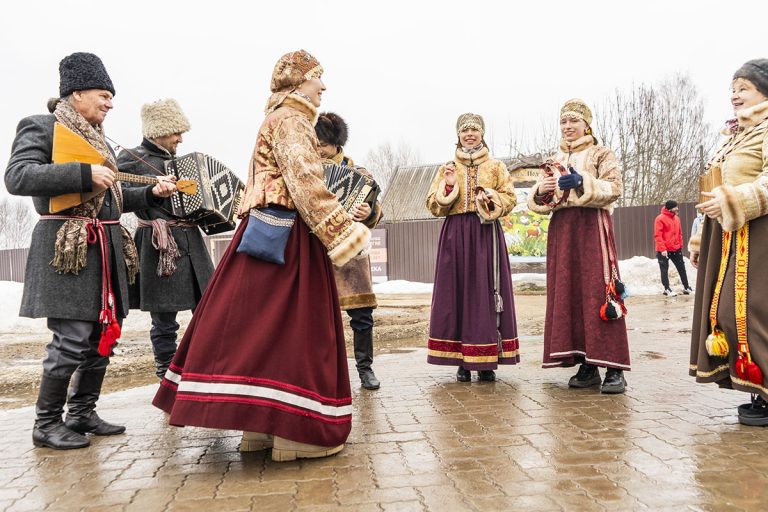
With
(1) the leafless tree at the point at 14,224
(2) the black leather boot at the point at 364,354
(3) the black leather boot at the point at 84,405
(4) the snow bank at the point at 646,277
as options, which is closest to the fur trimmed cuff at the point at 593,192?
(2) the black leather boot at the point at 364,354

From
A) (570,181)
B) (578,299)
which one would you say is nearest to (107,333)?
(570,181)

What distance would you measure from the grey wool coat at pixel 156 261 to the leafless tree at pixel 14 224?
2493 inches

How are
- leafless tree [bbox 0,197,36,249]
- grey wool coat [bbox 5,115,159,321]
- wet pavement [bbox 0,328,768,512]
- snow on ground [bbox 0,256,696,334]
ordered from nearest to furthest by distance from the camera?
wet pavement [bbox 0,328,768,512], grey wool coat [bbox 5,115,159,321], snow on ground [bbox 0,256,696,334], leafless tree [bbox 0,197,36,249]

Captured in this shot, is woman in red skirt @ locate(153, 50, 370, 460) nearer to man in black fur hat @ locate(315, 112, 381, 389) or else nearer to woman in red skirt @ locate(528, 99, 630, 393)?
man in black fur hat @ locate(315, 112, 381, 389)

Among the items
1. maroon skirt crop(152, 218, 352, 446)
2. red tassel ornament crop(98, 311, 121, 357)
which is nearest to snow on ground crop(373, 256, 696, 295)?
maroon skirt crop(152, 218, 352, 446)

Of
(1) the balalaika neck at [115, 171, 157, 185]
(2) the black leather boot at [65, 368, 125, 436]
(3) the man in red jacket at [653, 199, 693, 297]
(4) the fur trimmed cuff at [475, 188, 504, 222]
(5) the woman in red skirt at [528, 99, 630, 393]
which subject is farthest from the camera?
(3) the man in red jacket at [653, 199, 693, 297]

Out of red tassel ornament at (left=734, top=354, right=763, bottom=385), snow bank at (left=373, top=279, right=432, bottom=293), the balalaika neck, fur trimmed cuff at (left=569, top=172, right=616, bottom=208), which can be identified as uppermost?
the balalaika neck

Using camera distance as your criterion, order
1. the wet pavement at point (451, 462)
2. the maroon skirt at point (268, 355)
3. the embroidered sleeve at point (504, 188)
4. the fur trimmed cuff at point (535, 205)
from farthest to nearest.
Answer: the embroidered sleeve at point (504, 188) < the fur trimmed cuff at point (535, 205) < the maroon skirt at point (268, 355) < the wet pavement at point (451, 462)

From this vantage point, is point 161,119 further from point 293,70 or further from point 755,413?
point 755,413

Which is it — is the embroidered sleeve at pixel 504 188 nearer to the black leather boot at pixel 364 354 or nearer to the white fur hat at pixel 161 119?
the black leather boot at pixel 364 354

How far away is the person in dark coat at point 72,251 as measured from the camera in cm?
356

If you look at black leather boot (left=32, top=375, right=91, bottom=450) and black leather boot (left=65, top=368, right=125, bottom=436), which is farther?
black leather boot (left=65, top=368, right=125, bottom=436)

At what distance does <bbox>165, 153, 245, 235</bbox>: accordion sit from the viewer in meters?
4.54

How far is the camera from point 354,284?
524cm
